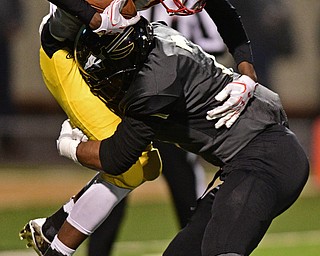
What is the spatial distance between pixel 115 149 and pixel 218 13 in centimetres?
67

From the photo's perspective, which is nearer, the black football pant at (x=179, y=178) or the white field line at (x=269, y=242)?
the black football pant at (x=179, y=178)

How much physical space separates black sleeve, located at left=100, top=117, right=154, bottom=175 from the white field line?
1.95m

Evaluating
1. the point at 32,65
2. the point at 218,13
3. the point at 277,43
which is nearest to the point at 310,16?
A: the point at 277,43

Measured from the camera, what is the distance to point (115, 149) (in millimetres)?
3463

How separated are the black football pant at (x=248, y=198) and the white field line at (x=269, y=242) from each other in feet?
6.23

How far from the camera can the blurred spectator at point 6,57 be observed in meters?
9.60

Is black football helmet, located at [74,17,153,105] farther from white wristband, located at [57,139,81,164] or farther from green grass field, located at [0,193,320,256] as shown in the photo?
green grass field, located at [0,193,320,256]

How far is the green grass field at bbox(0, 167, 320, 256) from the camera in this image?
566 centimetres

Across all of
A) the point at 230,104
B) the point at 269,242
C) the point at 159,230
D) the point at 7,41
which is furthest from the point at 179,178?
the point at 7,41

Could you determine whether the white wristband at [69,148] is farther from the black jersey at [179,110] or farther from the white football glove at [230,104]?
the white football glove at [230,104]

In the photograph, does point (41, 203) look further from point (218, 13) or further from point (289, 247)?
point (218, 13)

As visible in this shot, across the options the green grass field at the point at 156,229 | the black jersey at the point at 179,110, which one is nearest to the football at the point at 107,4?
the black jersey at the point at 179,110

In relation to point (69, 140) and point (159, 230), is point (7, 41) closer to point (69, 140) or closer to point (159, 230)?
point (159, 230)

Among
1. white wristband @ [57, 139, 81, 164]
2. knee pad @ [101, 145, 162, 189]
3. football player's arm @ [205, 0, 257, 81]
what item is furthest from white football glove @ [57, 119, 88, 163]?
football player's arm @ [205, 0, 257, 81]
